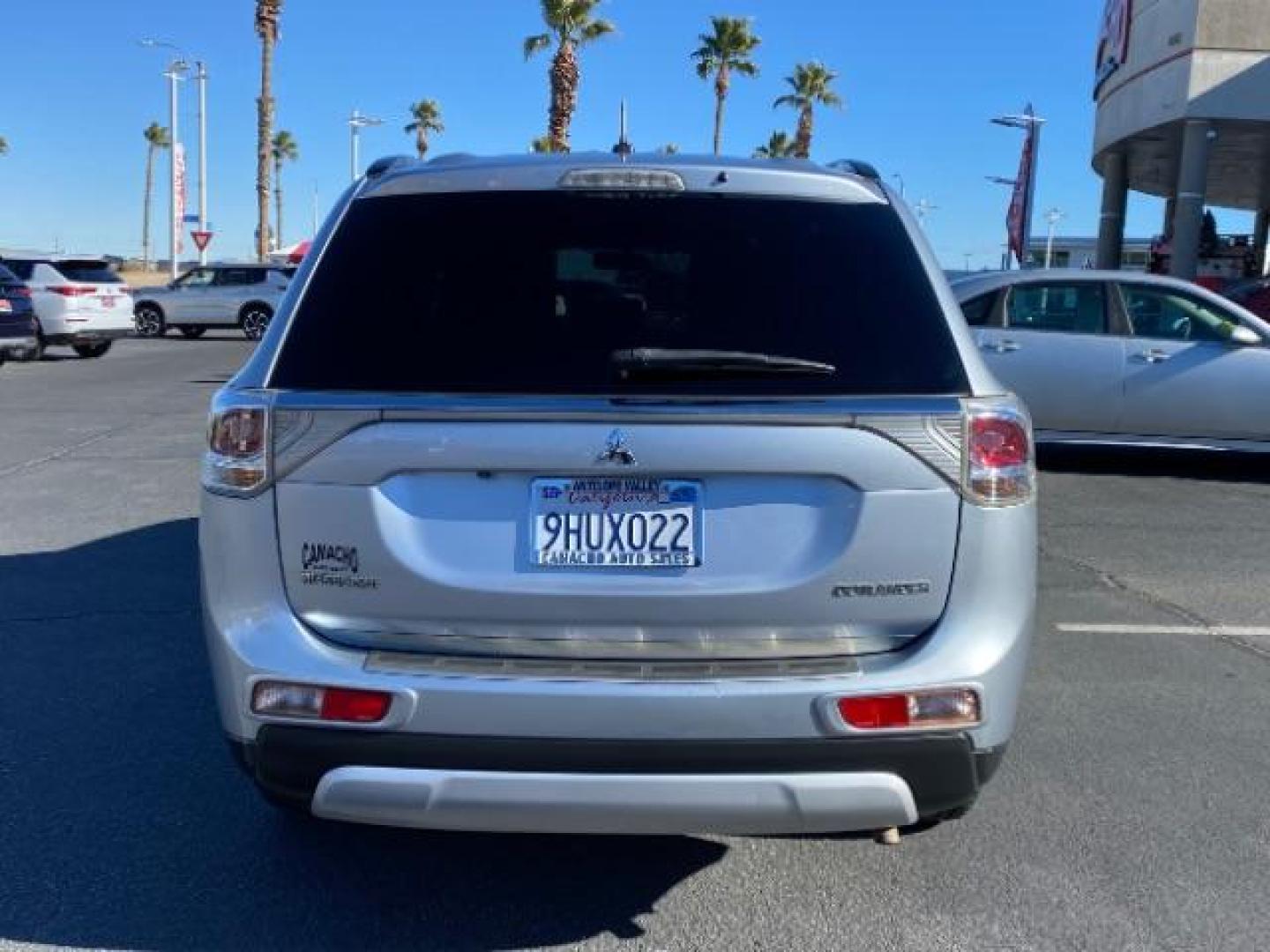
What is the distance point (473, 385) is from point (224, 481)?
2.16 feet

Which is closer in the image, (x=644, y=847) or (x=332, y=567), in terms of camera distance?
(x=332, y=567)

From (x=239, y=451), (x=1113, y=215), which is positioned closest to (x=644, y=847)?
(x=239, y=451)

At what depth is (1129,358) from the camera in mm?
10039

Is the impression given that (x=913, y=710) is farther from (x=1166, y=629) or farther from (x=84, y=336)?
(x=84, y=336)

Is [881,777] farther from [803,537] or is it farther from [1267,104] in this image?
[1267,104]

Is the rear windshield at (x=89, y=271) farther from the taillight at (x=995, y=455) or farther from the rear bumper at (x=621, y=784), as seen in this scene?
the taillight at (x=995, y=455)

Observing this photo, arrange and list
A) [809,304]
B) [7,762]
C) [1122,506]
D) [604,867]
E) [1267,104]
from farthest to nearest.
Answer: [1267,104] → [1122,506] → [7,762] → [604,867] → [809,304]

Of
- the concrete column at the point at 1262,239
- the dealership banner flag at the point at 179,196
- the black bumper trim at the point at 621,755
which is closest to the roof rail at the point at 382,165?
the black bumper trim at the point at 621,755

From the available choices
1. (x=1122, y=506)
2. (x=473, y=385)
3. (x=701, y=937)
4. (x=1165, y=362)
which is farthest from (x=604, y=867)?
(x=1165, y=362)

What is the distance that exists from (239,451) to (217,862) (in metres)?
1.31

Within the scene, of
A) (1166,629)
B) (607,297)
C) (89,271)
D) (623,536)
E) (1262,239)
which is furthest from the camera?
(1262,239)

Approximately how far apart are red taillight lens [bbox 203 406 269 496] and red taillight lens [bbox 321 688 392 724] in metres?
0.53

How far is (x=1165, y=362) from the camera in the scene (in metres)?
10.0

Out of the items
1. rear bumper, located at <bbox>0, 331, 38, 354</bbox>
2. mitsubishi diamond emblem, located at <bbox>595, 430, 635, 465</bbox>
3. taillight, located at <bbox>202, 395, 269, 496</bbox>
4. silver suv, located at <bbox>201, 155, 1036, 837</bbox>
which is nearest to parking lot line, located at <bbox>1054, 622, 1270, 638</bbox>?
silver suv, located at <bbox>201, 155, 1036, 837</bbox>
